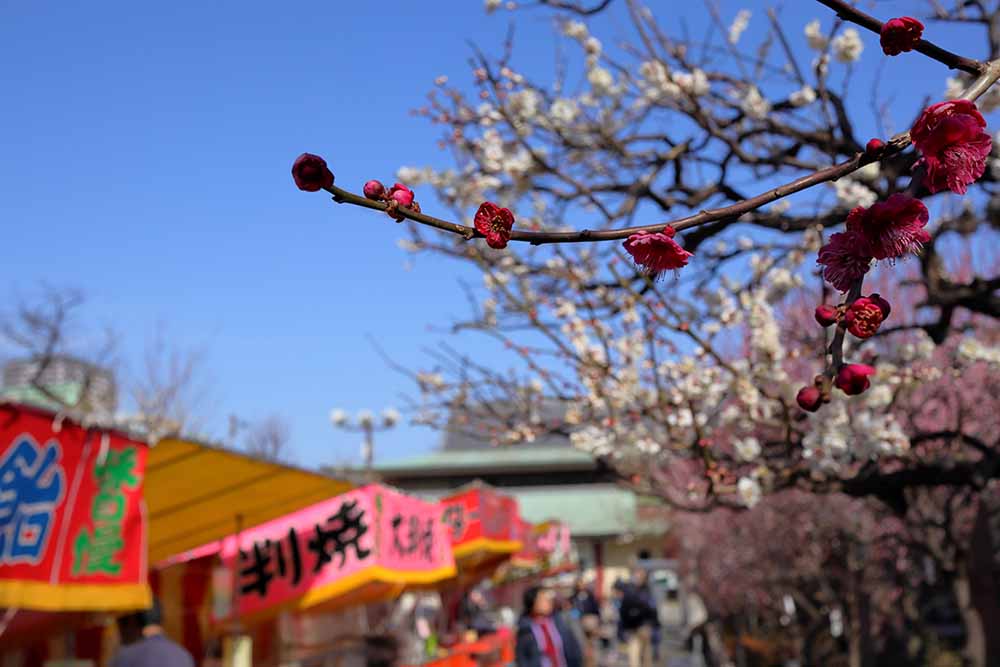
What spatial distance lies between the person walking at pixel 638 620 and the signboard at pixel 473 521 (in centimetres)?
486

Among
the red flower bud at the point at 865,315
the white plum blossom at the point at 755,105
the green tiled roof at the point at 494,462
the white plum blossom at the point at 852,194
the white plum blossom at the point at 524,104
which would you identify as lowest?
the red flower bud at the point at 865,315

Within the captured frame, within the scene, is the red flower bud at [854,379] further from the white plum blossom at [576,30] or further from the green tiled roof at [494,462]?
the green tiled roof at [494,462]

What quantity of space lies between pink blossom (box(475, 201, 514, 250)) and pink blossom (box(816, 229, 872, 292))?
599 mm

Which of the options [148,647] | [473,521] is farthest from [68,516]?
[473,521]

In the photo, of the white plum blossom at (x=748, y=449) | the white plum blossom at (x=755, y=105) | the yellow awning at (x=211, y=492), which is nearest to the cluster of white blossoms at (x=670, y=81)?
the white plum blossom at (x=755, y=105)

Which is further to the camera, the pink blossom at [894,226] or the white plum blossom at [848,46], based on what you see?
the white plum blossom at [848,46]

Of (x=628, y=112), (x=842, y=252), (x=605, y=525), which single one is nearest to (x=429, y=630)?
(x=628, y=112)

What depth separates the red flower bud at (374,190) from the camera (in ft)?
6.15

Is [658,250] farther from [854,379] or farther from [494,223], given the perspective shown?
[854,379]

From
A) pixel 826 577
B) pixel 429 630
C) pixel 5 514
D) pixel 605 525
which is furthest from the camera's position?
pixel 605 525

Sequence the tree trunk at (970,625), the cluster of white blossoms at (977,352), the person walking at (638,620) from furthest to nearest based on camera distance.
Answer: the person walking at (638,620)
the tree trunk at (970,625)
the cluster of white blossoms at (977,352)

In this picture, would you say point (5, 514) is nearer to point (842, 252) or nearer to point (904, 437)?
point (842, 252)

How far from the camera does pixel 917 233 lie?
6.26 ft

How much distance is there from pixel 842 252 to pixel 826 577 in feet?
57.2
